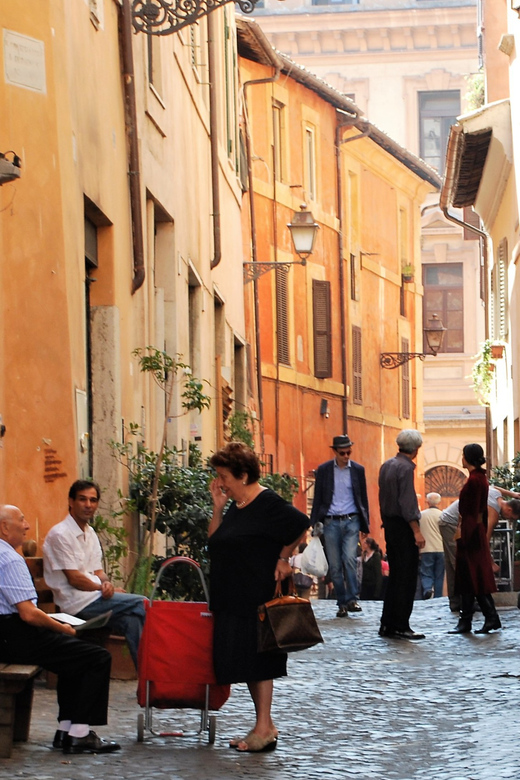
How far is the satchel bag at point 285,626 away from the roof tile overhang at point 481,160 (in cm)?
1382

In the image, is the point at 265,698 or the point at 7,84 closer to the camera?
the point at 265,698

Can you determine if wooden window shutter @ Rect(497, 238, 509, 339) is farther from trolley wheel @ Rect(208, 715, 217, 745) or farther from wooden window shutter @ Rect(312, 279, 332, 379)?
trolley wheel @ Rect(208, 715, 217, 745)

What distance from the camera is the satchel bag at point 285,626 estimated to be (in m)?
6.92

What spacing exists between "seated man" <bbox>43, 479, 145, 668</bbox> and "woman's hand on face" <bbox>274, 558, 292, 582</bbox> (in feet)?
4.21

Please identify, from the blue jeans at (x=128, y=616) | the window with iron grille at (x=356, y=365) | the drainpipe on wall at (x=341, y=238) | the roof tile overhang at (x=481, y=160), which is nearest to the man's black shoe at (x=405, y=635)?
the blue jeans at (x=128, y=616)

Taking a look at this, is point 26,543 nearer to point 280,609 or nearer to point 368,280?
point 280,609

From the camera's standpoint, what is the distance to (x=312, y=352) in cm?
2967

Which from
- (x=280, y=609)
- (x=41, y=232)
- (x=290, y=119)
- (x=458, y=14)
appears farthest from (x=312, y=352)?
(x=280, y=609)

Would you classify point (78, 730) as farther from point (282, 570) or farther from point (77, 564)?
point (77, 564)

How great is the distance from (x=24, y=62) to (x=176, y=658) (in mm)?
3820

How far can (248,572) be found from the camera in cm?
707

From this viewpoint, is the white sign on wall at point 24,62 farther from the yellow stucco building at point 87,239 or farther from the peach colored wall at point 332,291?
the peach colored wall at point 332,291

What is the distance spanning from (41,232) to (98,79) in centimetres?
198

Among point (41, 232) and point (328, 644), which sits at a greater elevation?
point (41, 232)
